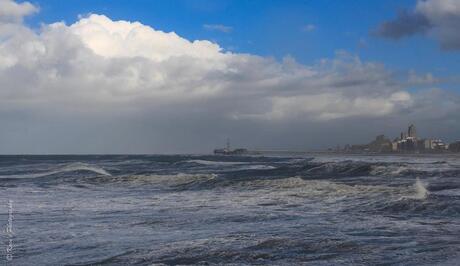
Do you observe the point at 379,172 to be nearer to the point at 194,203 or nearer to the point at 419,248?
the point at 194,203

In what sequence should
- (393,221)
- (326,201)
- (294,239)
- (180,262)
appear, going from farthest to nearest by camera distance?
(326,201)
(393,221)
(294,239)
(180,262)

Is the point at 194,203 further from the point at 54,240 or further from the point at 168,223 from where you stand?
the point at 54,240

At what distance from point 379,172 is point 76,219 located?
32.3 meters

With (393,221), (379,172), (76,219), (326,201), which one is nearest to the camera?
(393,221)

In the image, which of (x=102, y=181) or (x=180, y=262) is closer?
(x=180, y=262)

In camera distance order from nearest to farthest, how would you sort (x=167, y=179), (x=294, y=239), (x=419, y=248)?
(x=419, y=248) → (x=294, y=239) → (x=167, y=179)

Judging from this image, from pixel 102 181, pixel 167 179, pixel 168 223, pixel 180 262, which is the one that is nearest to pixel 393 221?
pixel 168 223

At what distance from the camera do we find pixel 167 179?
132 feet

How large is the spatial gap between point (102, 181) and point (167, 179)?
4990 mm

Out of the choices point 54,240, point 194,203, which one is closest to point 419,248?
point 54,240

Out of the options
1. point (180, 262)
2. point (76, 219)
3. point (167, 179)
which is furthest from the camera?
point (167, 179)

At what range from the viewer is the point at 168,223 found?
15.1 meters

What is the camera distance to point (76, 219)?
53.3ft

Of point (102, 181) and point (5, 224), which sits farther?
point (102, 181)
